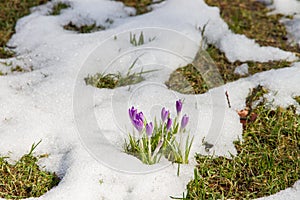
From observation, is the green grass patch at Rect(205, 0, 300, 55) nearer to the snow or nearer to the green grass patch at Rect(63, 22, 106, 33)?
the snow

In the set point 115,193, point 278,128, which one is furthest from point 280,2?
point 115,193

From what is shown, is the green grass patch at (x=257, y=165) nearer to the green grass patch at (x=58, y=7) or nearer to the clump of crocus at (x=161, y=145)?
the clump of crocus at (x=161, y=145)

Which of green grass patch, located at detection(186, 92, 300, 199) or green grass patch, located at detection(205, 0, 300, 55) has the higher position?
green grass patch, located at detection(205, 0, 300, 55)

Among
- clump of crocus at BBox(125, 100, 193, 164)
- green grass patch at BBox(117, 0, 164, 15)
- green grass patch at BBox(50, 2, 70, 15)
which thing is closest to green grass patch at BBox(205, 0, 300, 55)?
green grass patch at BBox(117, 0, 164, 15)

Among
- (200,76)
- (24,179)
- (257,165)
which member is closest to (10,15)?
(200,76)

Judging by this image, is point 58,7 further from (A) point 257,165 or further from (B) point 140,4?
(A) point 257,165

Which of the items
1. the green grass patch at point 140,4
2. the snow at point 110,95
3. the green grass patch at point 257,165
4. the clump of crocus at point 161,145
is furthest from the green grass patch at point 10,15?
the green grass patch at point 257,165

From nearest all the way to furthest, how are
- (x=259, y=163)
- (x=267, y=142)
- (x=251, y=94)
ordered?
(x=259, y=163) < (x=267, y=142) < (x=251, y=94)

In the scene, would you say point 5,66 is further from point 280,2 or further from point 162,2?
point 280,2
